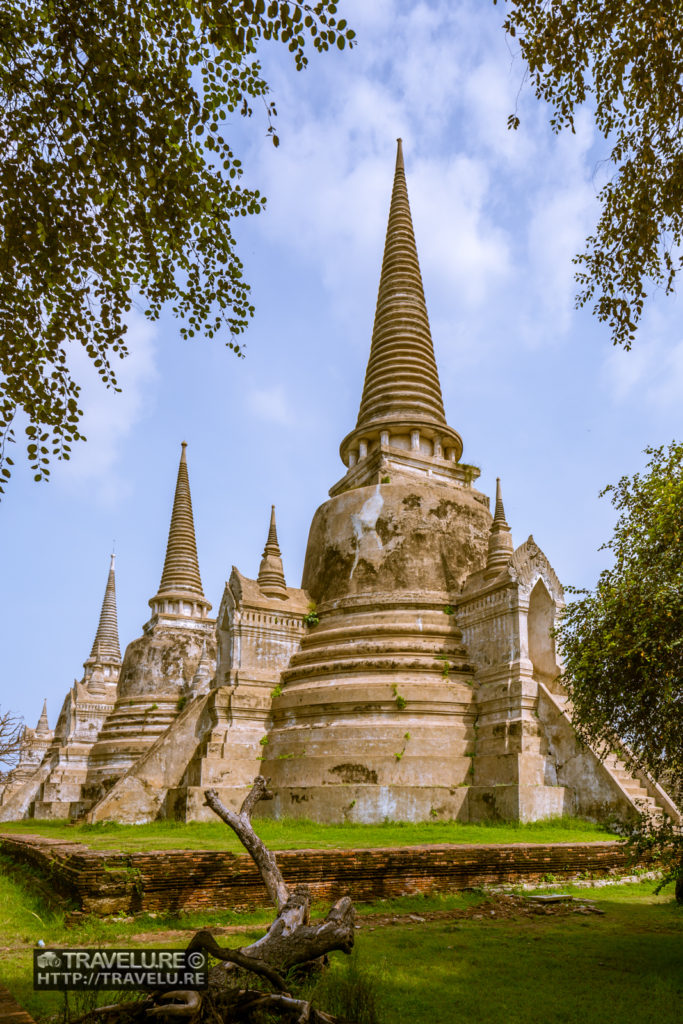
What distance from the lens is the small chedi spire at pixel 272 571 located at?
1967cm

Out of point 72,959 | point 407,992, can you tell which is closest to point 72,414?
point 72,959

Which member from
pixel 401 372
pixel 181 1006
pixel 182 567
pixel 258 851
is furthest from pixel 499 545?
pixel 182 567

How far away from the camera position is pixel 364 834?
1269 cm

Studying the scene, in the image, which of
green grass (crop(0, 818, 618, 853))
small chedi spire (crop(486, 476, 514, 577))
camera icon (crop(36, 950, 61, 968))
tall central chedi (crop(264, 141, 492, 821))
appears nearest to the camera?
camera icon (crop(36, 950, 61, 968))

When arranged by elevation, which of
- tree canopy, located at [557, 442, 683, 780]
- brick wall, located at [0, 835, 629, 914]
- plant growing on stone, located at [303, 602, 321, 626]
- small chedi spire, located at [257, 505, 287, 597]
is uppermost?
small chedi spire, located at [257, 505, 287, 597]

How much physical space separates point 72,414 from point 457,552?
41.0 feet

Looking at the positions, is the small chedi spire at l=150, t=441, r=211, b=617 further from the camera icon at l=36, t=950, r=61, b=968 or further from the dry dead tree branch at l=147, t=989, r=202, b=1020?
the dry dead tree branch at l=147, t=989, r=202, b=1020

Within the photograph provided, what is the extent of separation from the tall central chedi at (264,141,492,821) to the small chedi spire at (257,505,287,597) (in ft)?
2.41

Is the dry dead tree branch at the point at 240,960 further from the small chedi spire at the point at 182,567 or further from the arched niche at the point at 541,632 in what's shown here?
the small chedi spire at the point at 182,567

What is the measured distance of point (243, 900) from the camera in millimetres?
8758

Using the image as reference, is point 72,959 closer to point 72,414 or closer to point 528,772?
point 72,414

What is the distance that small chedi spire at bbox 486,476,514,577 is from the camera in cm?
1728

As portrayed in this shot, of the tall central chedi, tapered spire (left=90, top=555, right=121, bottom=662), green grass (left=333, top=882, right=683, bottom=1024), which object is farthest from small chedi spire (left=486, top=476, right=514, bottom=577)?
tapered spire (left=90, top=555, right=121, bottom=662)

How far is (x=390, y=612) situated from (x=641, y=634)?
9588 millimetres
